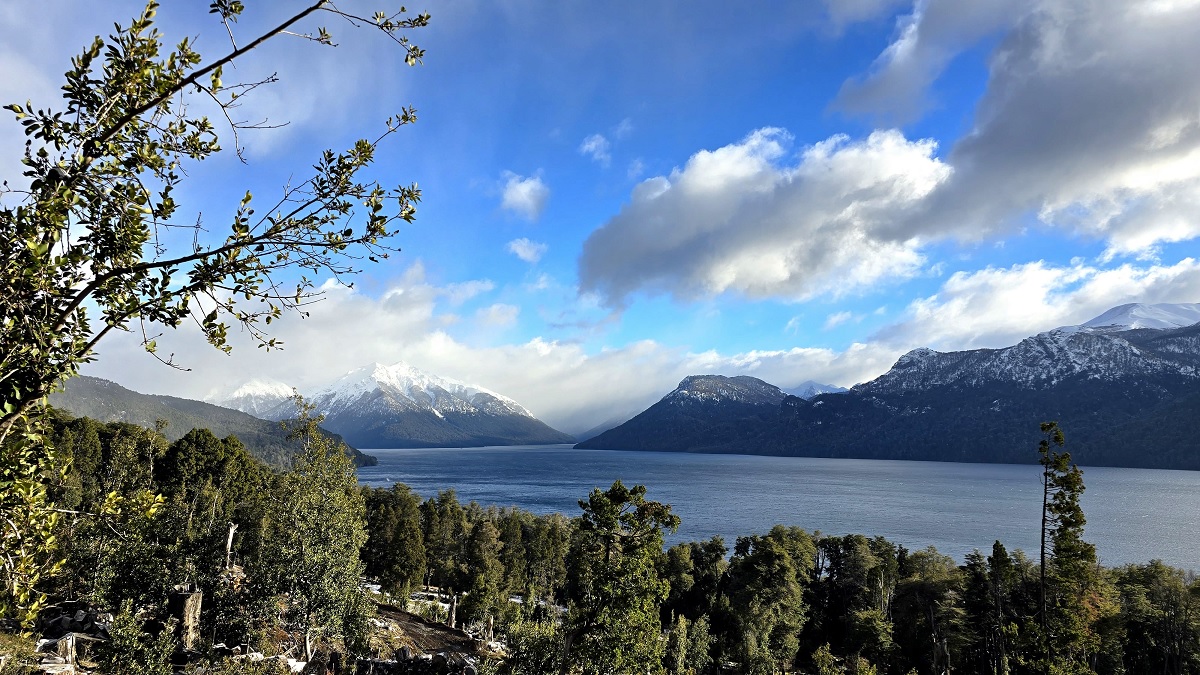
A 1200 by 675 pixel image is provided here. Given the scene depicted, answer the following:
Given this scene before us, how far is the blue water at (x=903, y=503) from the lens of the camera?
7181 centimetres

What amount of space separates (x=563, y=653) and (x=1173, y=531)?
103203 mm

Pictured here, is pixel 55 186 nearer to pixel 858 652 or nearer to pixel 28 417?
pixel 28 417

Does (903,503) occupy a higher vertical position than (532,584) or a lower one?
lower

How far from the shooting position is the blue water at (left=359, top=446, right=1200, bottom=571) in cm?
7181

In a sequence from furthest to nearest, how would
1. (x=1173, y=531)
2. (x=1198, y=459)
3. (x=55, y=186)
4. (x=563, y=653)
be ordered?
(x=1198, y=459) < (x=1173, y=531) < (x=563, y=653) < (x=55, y=186)

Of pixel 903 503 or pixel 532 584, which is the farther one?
pixel 903 503

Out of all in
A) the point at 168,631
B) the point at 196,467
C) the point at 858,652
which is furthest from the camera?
the point at 196,467

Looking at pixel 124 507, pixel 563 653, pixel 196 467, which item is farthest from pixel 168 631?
pixel 196 467

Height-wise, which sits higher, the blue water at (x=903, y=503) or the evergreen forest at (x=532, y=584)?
the evergreen forest at (x=532, y=584)

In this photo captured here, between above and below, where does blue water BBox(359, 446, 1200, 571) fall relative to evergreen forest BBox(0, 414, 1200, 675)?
below

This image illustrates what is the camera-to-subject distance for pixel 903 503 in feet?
351

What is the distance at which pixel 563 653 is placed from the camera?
17.7 meters

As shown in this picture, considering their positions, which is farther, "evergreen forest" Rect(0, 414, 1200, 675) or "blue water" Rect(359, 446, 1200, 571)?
"blue water" Rect(359, 446, 1200, 571)

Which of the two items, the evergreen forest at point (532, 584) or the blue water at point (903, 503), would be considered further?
the blue water at point (903, 503)
